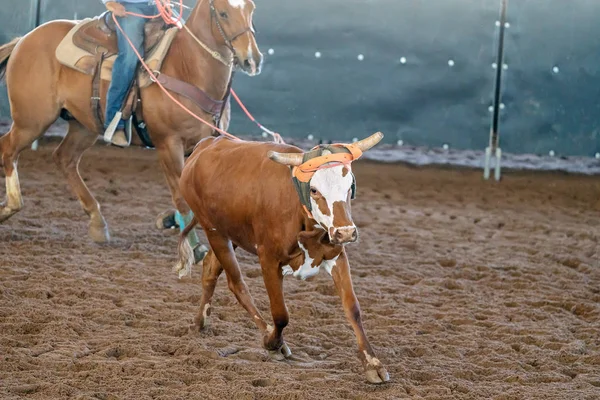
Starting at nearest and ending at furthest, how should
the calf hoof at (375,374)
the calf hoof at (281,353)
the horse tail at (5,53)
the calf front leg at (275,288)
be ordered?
1. the calf hoof at (375,374)
2. the calf front leg at (275,288)
3. the calf hoof at (281,353)
4. the horse tail at (5,53)

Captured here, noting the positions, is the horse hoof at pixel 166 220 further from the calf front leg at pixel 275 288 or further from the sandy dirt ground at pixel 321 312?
the calf front leg at pixel 275 288

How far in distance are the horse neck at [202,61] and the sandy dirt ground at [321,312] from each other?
3.95 ft

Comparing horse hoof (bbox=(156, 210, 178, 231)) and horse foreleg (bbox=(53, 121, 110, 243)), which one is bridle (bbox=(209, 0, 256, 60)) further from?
horse foreleg (bbox=(53, 121, 110, 243))

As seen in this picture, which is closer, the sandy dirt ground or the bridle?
the sandy dirt ground

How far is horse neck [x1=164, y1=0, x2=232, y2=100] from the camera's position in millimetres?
6082

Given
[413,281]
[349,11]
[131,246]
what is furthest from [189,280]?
[349,11]

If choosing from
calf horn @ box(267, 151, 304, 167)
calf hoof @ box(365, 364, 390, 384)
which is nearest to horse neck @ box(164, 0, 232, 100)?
calf horn @ box(267, 151, 304, 167)

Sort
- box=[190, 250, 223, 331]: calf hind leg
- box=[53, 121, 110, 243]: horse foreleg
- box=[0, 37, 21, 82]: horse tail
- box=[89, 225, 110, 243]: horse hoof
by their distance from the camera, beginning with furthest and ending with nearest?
box=[0, 37, 21, 82]: horse tail → box=[53, 121, 110, 243]: horse foreleg → box=[89, 225, 110, 243]: horse hoof → box=[190, 250, 223, 331]: calf hind leg

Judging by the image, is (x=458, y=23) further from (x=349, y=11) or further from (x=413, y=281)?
(x=413, y=281)

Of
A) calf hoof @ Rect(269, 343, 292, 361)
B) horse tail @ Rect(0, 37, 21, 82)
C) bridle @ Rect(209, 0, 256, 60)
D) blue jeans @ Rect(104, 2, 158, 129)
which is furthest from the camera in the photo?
horse tail @ Rect(0, 37, 21, 82)

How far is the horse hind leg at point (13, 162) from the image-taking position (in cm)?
650

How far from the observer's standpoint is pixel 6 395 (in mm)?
3438

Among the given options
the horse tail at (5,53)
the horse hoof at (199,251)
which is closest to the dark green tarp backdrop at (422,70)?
the horse tail at (5,53)

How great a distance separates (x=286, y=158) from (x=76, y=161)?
3.71 m
